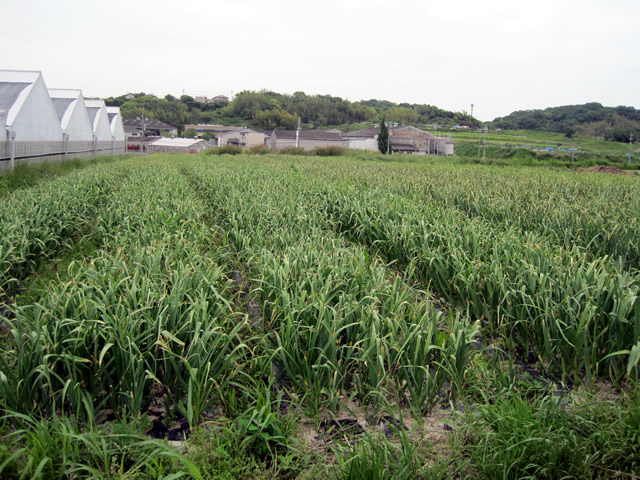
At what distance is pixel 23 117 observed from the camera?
18172 mm

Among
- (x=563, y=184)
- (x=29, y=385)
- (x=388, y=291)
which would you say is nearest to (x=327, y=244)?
(x=388, y=291)

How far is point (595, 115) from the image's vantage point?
94.1 metres

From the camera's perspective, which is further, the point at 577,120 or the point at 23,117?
the point at 577,120

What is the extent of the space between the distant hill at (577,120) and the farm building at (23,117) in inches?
3291

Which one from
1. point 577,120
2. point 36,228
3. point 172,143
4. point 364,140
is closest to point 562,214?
point 36,228

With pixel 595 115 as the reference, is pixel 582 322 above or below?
below

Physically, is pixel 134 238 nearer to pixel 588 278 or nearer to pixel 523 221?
pixel 588 278

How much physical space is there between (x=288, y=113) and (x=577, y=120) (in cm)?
6443

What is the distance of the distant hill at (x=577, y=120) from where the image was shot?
84812mm

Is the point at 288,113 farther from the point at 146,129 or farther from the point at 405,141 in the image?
the point at 405,141

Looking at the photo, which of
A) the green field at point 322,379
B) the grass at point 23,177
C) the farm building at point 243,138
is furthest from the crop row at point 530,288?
the farm building at point 243,138

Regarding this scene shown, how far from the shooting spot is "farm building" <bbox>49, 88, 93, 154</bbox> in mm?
25703

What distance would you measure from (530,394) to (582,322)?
0.60 meters

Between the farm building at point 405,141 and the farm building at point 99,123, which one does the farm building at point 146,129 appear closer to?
the farm building at point 405,141
